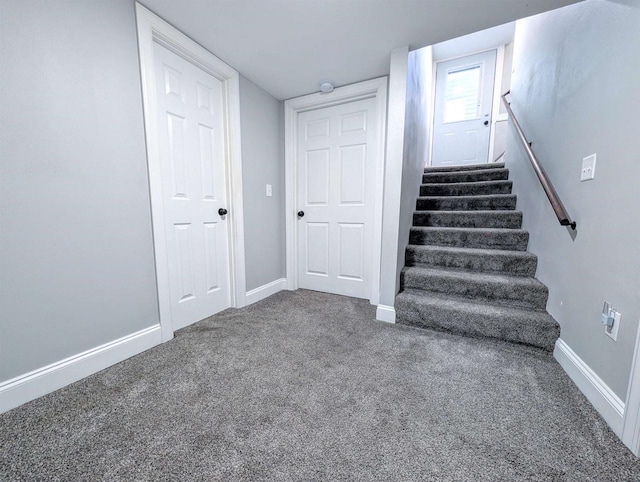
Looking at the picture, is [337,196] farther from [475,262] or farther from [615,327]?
[615,327]

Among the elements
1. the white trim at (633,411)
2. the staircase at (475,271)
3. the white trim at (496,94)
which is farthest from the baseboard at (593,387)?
the white trim at (496,94)

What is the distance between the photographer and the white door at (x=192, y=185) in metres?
1.76

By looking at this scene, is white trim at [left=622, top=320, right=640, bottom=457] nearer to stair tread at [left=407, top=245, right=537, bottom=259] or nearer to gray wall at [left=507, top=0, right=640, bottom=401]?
gray wall at [left=507, top=0, right=640, bottom=401]

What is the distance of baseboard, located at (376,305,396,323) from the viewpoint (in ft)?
6.77

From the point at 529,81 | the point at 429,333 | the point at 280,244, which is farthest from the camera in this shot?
the point at 280,244

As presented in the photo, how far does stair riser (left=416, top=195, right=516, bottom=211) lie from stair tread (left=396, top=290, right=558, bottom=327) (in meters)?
1.22

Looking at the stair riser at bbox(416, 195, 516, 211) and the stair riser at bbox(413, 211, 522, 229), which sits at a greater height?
the stair riser at bbox(416, 195, 516, 211)

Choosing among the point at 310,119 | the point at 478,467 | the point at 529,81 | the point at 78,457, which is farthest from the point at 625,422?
the point at 310,119

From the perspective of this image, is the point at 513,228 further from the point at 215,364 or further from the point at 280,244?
the point at 215,364

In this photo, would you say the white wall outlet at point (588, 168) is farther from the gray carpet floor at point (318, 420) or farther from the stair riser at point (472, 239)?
the gray carpet floor at point (318, 420)

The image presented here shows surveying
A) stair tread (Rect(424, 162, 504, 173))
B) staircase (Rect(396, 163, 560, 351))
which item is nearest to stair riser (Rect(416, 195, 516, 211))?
staircase (Rect(396, 163, 560, 351))

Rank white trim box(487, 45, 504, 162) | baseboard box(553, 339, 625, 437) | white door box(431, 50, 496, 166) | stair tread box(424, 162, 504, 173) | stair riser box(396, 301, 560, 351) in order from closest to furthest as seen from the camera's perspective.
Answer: baseboard box(553, 339, 625, 437), stair riser box(396, 301, 560, 351), stair tread box(424, 162, 504, 173), white trim box(487, 45, 504, 162), white door box(431, 50, 496, 166)

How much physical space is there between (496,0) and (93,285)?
2803 mm

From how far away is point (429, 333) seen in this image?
1.89m
